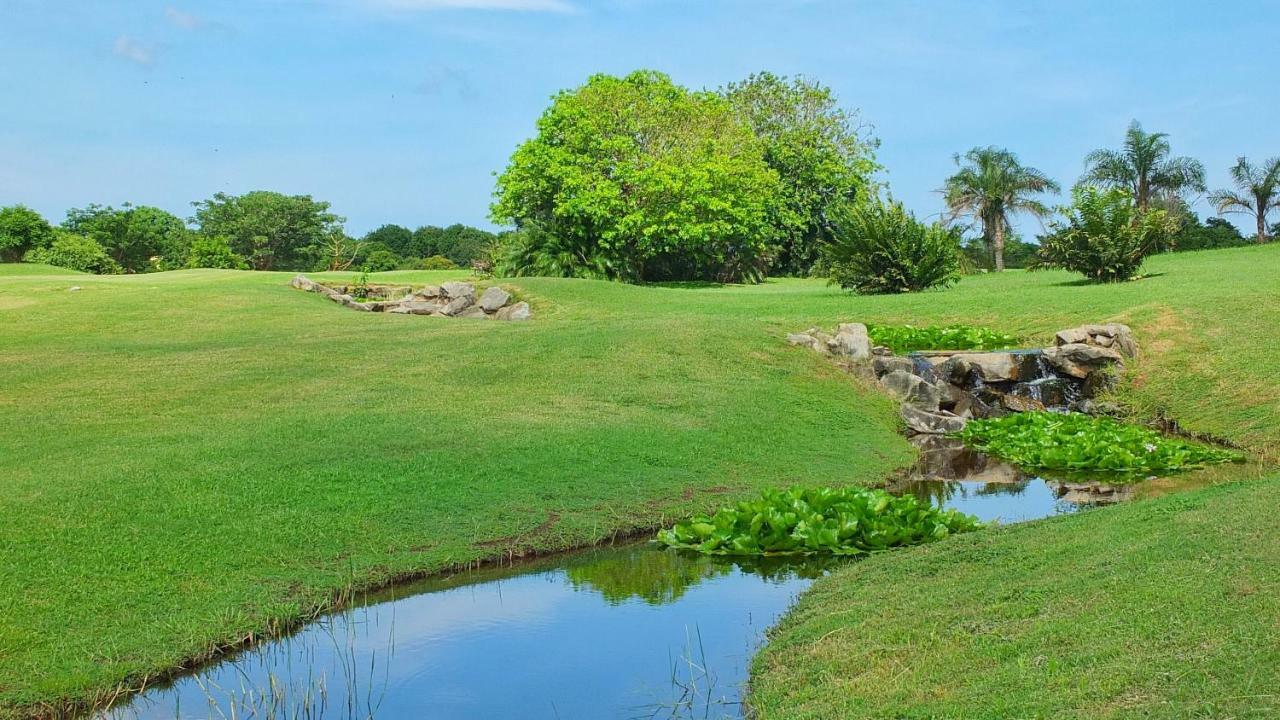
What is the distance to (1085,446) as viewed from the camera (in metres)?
15.1

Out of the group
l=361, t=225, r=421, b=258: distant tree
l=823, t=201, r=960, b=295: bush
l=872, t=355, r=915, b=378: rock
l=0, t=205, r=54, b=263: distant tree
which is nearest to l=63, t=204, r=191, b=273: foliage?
l=0, t=205, r=54, b=263: distant tree

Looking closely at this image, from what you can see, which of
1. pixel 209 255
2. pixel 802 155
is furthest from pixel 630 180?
pixel 209 255

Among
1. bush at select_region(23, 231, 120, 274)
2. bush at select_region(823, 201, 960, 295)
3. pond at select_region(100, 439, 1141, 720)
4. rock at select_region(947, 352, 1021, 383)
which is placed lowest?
pond at select_region(100, 439, 1141, 720)

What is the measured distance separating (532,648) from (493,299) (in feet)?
73.9

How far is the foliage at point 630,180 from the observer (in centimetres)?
4462

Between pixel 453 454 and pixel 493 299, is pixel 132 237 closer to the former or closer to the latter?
pixel 493 299

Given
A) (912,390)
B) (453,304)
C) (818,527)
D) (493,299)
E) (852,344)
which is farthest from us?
(453,304)

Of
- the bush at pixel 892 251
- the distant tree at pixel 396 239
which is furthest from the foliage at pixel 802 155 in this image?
the distant tree at pixel 396 239

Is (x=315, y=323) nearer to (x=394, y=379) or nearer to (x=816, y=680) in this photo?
(x=394, y=379)

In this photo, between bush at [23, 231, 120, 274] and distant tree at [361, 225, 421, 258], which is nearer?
bush at [23, 231, 120, 274]

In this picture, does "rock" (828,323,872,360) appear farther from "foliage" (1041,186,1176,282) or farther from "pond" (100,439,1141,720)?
"foliage" (1041,186,1176,282)

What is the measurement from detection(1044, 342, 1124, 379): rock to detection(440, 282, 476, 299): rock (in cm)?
1649

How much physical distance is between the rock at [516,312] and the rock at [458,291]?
1437 mm

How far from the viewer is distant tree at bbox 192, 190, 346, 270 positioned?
8612 centimetres
